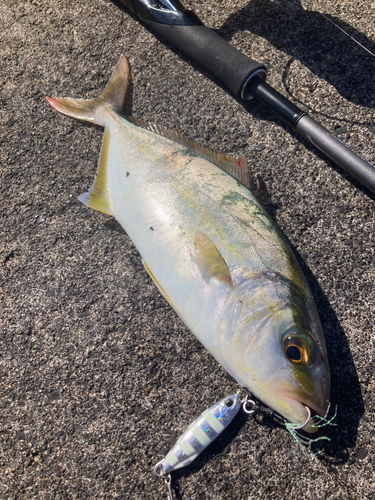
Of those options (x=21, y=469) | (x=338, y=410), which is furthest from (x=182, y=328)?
(x=21, y=469)

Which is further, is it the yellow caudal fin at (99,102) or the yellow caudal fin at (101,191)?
the yellow caudal fin at (99,102)

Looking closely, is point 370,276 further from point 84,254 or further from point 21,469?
point 21,469

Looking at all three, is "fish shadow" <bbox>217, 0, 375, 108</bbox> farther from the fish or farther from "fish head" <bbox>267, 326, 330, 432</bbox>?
"fish head" <bbox>267, 326, 330, 432</bbox>

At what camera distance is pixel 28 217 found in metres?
2.21

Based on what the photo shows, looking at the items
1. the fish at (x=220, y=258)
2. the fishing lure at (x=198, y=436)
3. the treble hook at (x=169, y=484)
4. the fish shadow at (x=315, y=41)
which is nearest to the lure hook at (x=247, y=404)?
the fishing lure at (x=198, y=436)

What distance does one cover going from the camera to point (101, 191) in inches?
81.7

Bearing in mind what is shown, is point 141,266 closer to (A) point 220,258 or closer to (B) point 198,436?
(A) point 220,258

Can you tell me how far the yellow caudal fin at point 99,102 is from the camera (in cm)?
224

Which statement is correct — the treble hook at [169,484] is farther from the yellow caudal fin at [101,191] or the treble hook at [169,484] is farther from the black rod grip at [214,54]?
the black rod grip at [214,54]

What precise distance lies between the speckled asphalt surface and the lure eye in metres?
0.48

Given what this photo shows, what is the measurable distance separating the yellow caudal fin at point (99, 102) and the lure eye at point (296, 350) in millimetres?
1735

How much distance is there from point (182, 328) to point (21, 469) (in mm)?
1107

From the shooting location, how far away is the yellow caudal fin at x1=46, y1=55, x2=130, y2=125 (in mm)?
2236

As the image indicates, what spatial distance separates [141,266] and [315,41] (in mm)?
2000
